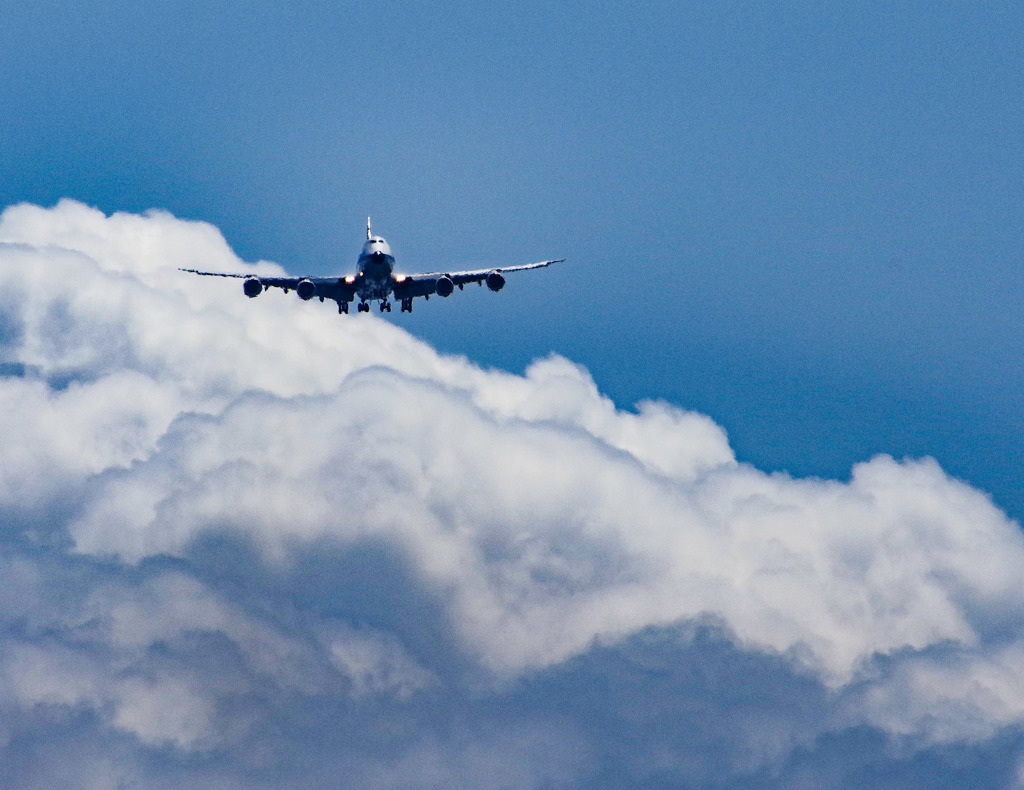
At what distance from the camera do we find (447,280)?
112 meters

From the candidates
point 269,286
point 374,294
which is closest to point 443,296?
point 374,294

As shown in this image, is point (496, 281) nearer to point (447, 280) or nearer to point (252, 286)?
point (447, 280)

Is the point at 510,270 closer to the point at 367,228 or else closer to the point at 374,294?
the point at 374,294

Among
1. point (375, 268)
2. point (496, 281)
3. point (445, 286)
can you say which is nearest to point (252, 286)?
point (375, 268)

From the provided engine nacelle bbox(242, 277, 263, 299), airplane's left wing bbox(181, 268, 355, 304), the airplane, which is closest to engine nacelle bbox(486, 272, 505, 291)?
the airplane

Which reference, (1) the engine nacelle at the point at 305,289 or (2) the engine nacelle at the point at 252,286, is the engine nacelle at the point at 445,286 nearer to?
(1) the engine nacelle at the point at 305,289

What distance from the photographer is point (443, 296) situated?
112m

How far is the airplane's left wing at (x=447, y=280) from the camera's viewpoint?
365ft

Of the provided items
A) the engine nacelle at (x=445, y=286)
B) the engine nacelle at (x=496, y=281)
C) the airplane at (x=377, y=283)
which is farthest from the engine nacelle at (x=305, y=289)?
the engine nacelle at (x=496, y=281)

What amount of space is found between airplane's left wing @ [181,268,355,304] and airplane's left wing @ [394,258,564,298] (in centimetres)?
506

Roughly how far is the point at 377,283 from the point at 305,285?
7655 mm

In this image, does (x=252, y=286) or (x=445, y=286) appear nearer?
(x=445, y=286)

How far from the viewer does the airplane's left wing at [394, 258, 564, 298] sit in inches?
4380

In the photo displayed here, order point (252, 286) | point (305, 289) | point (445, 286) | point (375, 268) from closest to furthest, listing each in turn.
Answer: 1. point (375, 268)
2. point (445, 286)
3. point (305, 289)
4. point (252, 286)
